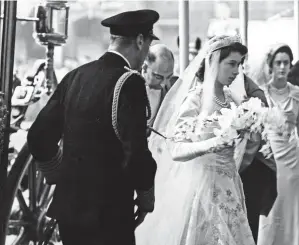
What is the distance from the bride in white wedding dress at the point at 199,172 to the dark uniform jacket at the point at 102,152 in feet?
3.51

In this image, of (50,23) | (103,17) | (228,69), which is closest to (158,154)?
(228,69)

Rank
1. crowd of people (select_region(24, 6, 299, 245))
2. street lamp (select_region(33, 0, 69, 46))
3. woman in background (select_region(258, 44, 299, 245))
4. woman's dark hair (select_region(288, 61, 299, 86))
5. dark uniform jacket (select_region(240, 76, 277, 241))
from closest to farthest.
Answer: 1. crowd of people (select_region(24, 6, 299, 245))
2. dark uniform jacket (select_region(240, 76, 277, 241))
3. street lamp (select_region(33, 0, 69, 46))
4. woman in background (select_region(258, 44, 299, 245))
5. woman's dark hair (select_region(288, 61, 299, 86))

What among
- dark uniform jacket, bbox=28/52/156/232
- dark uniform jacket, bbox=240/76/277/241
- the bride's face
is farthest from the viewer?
dark uniform jacket, bbox=240/76/277/241

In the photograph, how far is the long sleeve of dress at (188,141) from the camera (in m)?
4.15

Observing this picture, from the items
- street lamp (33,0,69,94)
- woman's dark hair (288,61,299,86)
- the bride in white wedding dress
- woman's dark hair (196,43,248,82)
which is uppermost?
street lamp (33,0,69,94)

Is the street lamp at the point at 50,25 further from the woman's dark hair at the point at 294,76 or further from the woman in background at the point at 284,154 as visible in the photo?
the woman's dark hair at the point at 294,76

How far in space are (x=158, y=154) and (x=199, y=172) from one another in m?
0.42

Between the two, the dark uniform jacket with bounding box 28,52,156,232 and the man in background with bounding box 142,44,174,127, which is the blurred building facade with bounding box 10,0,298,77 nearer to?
the man in background with bounding box 142,44,174,127

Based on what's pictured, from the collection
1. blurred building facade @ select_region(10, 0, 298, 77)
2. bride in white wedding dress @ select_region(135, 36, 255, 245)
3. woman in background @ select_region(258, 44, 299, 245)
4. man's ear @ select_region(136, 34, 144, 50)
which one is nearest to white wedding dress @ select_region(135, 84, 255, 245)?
bride in white wedding dress @ select_region(135, 36, 255, 245)

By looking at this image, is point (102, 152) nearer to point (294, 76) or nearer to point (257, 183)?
point (257, 183)

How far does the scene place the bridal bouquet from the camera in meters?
4.11

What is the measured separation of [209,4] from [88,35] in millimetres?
2062

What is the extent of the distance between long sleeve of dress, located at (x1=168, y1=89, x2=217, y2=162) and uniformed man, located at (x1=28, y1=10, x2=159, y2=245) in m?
0.96

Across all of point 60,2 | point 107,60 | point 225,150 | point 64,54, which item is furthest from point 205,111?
point 64,54
